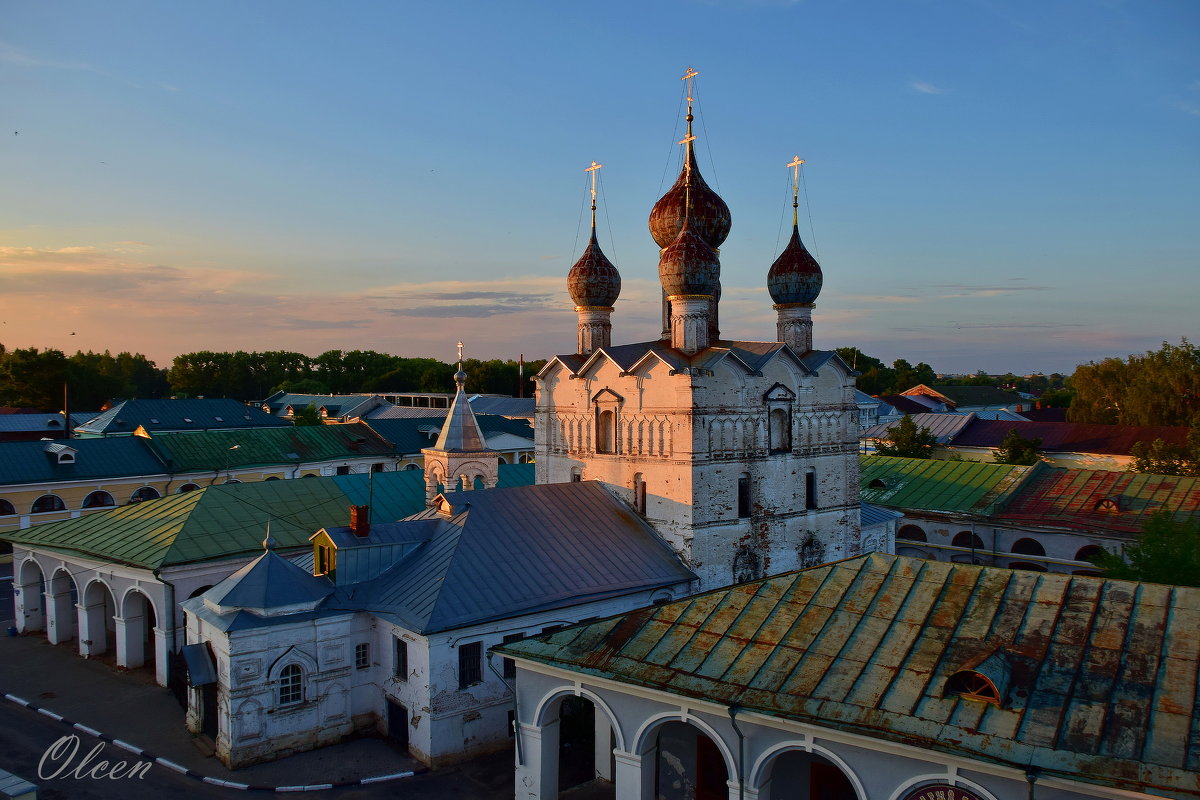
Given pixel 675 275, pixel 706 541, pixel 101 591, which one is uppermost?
pixel 675 275

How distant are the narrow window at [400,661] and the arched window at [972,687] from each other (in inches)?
485

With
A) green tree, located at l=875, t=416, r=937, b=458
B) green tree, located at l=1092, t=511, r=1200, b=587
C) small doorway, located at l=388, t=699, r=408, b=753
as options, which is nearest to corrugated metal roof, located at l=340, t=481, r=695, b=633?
small doorway, located at l=388, t=699, r=408, b=753

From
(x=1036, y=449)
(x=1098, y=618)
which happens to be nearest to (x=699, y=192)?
(x=1098, y=618)

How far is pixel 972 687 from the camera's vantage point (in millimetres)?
11508

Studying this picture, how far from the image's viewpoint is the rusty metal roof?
10.4 meters

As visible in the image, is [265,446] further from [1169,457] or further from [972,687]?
[1169,457]

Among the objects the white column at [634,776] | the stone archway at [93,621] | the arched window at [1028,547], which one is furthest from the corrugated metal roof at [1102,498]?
the stone archway at [93,621]

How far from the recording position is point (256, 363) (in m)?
136

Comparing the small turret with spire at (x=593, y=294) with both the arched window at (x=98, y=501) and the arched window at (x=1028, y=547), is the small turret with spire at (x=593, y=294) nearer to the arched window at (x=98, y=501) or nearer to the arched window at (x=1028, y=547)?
the arched window at (x=1028, y=547)

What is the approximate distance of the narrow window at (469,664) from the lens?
18.7 metres

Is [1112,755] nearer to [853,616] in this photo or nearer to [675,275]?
[853,616]

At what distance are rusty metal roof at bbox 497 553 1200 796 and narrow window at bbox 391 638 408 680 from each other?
5.03 meters

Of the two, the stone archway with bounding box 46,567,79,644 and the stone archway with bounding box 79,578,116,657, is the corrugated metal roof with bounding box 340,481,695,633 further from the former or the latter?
the stone archway with bounding box 46,567,79,644

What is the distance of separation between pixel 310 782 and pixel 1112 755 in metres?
15.3
